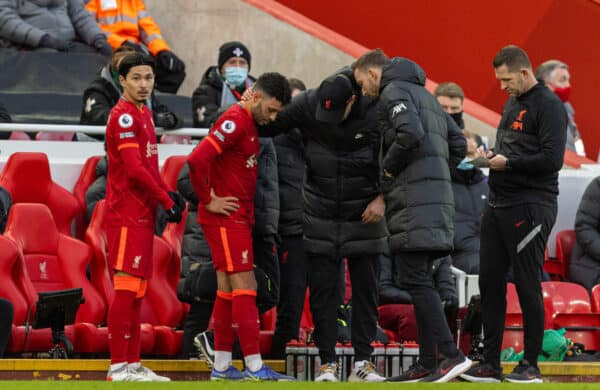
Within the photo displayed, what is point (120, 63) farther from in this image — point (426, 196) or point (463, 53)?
point (463, 53)

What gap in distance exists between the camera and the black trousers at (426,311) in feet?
25.3

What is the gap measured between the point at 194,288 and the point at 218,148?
3.42 feet

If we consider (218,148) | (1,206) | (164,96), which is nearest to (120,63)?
(218,148)

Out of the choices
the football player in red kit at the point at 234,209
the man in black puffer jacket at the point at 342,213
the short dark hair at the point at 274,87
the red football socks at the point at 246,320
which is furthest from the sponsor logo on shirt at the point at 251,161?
the red football socks at the point at 246,320

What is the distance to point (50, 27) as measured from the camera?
12.4 meters

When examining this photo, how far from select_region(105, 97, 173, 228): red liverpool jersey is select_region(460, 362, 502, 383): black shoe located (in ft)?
5.93

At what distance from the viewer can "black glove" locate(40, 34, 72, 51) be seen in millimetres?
12258

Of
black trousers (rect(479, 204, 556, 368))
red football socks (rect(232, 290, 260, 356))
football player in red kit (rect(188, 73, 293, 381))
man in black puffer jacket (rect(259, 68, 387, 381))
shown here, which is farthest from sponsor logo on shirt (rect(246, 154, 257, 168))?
black trousers (rect(479, 204, 556, 368))

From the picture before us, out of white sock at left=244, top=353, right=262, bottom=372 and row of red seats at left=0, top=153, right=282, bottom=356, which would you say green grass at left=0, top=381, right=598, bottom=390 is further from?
row of red seats at left=0, top=153, right=282, bottom=356

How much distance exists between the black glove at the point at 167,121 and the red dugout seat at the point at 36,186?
1.01 m

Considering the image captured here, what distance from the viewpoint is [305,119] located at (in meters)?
8.13

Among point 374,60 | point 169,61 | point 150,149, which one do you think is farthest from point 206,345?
point 169,61

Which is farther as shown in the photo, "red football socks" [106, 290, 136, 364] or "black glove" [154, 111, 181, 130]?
"black glove" [154, 111, 181, 130]

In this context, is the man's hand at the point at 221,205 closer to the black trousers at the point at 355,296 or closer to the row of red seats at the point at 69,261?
the black trousers at the point at 355,296
